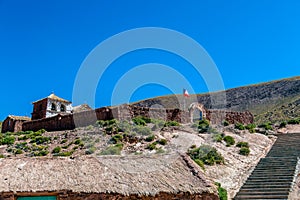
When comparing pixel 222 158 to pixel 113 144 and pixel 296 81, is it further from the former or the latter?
pixel 296 81

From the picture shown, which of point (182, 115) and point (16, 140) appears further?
point (182, 115)

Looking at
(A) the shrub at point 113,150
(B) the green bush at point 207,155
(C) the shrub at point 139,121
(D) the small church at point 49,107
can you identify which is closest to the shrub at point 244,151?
(B) the green bush at point 207,155

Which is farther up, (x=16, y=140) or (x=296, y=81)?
(x=296, y=81)

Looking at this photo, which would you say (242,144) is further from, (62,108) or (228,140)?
(62,108)

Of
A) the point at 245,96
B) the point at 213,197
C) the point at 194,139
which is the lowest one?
the point at 213,197

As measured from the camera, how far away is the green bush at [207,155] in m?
18.7

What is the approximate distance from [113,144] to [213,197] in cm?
1346

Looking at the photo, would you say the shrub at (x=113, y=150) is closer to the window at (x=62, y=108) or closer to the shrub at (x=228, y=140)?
the shrub at (x=228, y=140)

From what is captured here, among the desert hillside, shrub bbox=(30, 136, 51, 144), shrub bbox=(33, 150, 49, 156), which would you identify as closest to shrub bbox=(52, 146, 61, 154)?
shrub bbox=(33, 150, 49, 156)

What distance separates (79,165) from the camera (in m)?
12.3

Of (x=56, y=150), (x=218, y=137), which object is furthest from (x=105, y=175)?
(x=56, y=150)

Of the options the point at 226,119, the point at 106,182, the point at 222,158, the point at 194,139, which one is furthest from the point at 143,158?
the point at 226,119

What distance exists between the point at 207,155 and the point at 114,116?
1297cm

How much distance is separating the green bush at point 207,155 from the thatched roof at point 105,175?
5869 mm
